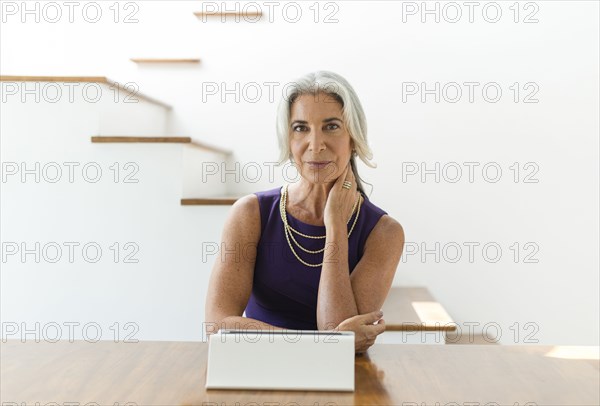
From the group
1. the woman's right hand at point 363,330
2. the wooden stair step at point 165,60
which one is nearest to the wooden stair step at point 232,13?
the wooden stair step at point 165,60

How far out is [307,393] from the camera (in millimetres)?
1257

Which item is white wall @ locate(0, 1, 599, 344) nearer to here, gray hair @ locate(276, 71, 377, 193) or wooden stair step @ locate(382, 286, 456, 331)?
wooden stair step @ locate(382, 286, 456, 331)

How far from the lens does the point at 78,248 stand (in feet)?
10.1

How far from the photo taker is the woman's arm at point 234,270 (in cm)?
181

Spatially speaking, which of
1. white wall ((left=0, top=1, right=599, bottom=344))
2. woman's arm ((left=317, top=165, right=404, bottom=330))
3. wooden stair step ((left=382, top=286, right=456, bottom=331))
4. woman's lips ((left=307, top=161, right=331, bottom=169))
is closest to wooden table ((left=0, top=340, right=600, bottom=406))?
woman's arm ((left=317, top=165, right=404, bottom=330))

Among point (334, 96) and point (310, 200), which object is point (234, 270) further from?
point (334, 96)

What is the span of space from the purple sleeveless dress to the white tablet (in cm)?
68

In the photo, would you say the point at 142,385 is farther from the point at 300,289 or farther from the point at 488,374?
the point at 300,289

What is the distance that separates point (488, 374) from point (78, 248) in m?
2.07

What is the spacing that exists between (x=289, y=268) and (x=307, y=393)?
0.74 m

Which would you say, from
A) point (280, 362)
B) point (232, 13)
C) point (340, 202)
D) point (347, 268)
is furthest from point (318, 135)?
point (232, 13)

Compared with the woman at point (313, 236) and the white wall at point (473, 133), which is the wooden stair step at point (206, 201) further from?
the woman at point (313, 236)

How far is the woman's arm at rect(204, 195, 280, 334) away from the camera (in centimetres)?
181

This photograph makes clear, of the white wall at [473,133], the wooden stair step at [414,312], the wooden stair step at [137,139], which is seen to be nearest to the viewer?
the wooden stair step at [414,312]
